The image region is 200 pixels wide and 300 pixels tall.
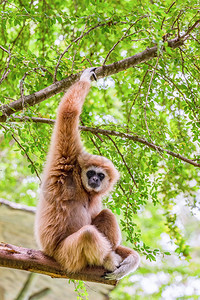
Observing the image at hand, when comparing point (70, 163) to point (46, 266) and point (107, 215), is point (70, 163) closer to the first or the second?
point (107, 215)

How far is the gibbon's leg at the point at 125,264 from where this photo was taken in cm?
351

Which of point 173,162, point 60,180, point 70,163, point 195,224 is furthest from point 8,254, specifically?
point 195,224

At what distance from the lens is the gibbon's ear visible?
394 cm

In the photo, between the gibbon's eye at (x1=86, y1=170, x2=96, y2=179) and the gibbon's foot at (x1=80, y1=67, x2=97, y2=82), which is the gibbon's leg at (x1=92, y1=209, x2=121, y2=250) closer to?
the gibbon's eye at (x1=86, y1=170, x2=96, y2=179)

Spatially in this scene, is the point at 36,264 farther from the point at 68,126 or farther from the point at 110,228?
the point at 68,126

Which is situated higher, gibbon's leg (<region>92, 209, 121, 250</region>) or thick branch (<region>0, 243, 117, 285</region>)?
gibbon's leg (<region>92, 209, 121, 250</region>)

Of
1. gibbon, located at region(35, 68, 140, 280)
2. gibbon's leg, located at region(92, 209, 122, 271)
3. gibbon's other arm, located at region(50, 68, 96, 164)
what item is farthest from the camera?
gibbon's leg, located at region(92, 209, 122, 271)

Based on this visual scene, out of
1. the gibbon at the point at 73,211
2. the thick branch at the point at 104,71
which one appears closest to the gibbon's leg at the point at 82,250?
the gibbon at the point at 73,211

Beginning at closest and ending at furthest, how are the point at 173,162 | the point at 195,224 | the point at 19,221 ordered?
the point at 173,162 → the point at 19,221 → the point at 195,224

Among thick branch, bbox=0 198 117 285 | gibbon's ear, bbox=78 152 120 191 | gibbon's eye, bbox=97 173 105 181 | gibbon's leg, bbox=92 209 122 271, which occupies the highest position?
gibbon's ear, bbox=78 152 120 191

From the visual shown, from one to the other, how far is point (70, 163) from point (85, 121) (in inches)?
47.4

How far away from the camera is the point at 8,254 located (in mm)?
3314

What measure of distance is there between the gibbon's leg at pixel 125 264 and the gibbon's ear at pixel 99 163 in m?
0.87

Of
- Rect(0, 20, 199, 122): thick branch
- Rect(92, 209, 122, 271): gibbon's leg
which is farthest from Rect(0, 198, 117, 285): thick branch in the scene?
Rect(0, 20, 199, 122): thick branch
